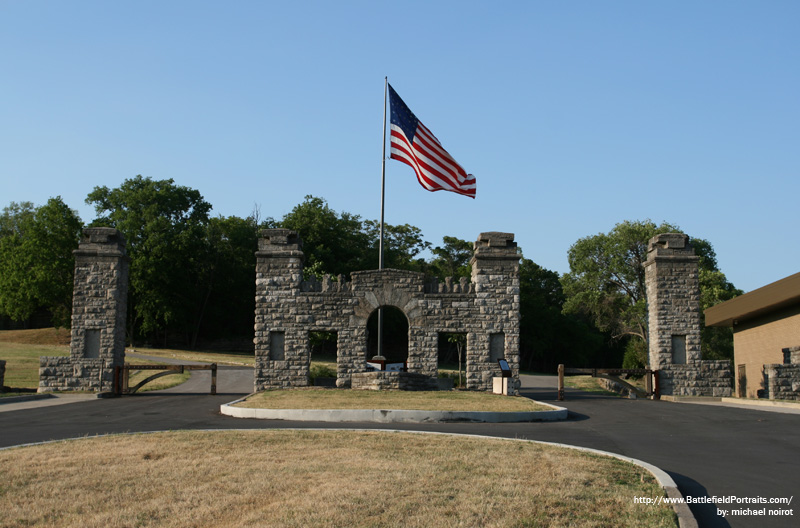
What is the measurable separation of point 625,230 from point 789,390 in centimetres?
3033

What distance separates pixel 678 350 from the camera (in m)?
22.0

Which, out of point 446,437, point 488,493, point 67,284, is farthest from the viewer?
point 67,284

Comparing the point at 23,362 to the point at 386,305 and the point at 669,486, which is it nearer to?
the point at 386,305

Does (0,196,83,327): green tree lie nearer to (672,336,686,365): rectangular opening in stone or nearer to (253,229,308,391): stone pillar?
(253,229,308,391): stone pillar

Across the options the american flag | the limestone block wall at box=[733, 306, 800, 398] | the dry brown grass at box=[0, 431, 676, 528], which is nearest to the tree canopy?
the limestone block wall at box=[733, 306, 800, 398]

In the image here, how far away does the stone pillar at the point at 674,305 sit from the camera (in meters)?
22.0

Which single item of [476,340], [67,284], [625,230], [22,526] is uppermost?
[625,230]

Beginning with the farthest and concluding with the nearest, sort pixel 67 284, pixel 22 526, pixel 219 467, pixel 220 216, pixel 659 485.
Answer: pixel 220 216 → pixel 67 284 → pixel 219 467 → pixel 659 485 → pixel 22 526

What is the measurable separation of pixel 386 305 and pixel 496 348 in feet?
12.3

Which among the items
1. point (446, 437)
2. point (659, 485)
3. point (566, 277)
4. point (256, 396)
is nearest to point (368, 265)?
point (566, 277)

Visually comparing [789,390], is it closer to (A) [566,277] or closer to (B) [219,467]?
(B) [219,467]

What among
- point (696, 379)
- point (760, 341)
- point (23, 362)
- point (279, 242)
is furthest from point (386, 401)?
point (23, 362)

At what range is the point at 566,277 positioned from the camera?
168 feet

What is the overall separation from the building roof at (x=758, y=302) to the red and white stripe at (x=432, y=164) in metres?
10.7
